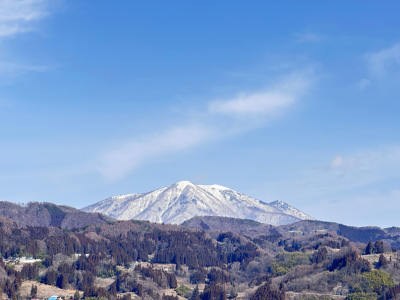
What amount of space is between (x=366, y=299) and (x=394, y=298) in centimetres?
871

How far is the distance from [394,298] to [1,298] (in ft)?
408

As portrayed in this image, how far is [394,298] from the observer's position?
19550cm

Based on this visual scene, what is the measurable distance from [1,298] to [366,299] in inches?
4582

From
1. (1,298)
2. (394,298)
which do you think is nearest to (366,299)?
(394,298)

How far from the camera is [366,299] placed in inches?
7805

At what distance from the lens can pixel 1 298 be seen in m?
191

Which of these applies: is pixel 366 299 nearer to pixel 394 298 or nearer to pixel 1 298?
pixel 394 298
